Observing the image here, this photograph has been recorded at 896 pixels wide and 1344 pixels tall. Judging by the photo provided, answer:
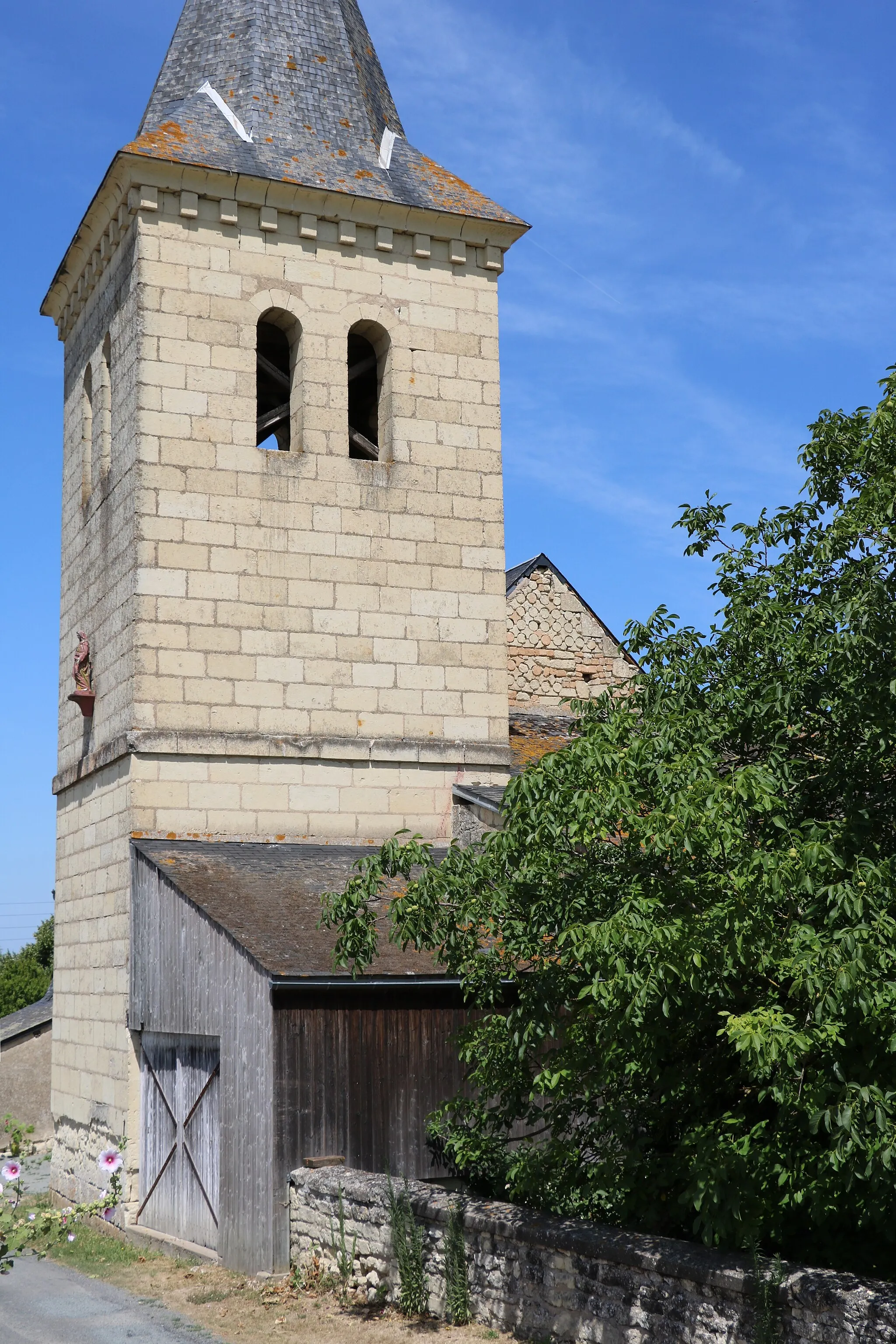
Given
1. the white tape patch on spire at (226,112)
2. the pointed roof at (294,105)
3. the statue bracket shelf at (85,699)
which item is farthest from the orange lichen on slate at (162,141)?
the statue bracket shelf at (85,699)

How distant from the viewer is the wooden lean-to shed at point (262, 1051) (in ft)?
35.8

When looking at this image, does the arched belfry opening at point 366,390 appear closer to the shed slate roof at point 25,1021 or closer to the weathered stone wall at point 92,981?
the weathered stone wall at point 92,981

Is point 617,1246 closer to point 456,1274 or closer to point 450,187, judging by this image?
point 456,1274

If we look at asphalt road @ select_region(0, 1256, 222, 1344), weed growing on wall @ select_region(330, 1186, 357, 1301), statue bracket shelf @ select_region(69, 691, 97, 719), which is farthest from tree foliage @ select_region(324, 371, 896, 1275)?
statue bracket shelf @ select_region(69, 691, 97, 719)

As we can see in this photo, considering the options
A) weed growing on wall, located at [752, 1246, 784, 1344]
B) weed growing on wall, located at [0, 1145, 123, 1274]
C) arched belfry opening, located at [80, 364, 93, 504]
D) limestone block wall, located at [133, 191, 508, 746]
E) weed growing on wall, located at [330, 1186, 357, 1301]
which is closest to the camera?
weed growing on wall, located at [0, 1145, 123, 1274]

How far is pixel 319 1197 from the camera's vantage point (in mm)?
10406

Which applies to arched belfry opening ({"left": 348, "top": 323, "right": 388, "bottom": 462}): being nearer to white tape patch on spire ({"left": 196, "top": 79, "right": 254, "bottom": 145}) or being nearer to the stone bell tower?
the stone bell tower

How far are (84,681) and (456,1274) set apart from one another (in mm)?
7961

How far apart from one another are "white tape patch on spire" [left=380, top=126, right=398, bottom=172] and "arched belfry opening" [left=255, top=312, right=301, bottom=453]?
7.19 feet

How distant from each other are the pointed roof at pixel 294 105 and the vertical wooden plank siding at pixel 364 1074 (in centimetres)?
831

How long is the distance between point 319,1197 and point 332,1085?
3.04 ft

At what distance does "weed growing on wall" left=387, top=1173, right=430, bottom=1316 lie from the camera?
369 inches

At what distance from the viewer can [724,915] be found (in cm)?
691

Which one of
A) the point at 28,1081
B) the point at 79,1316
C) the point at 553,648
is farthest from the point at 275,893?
the point at 28,1081
